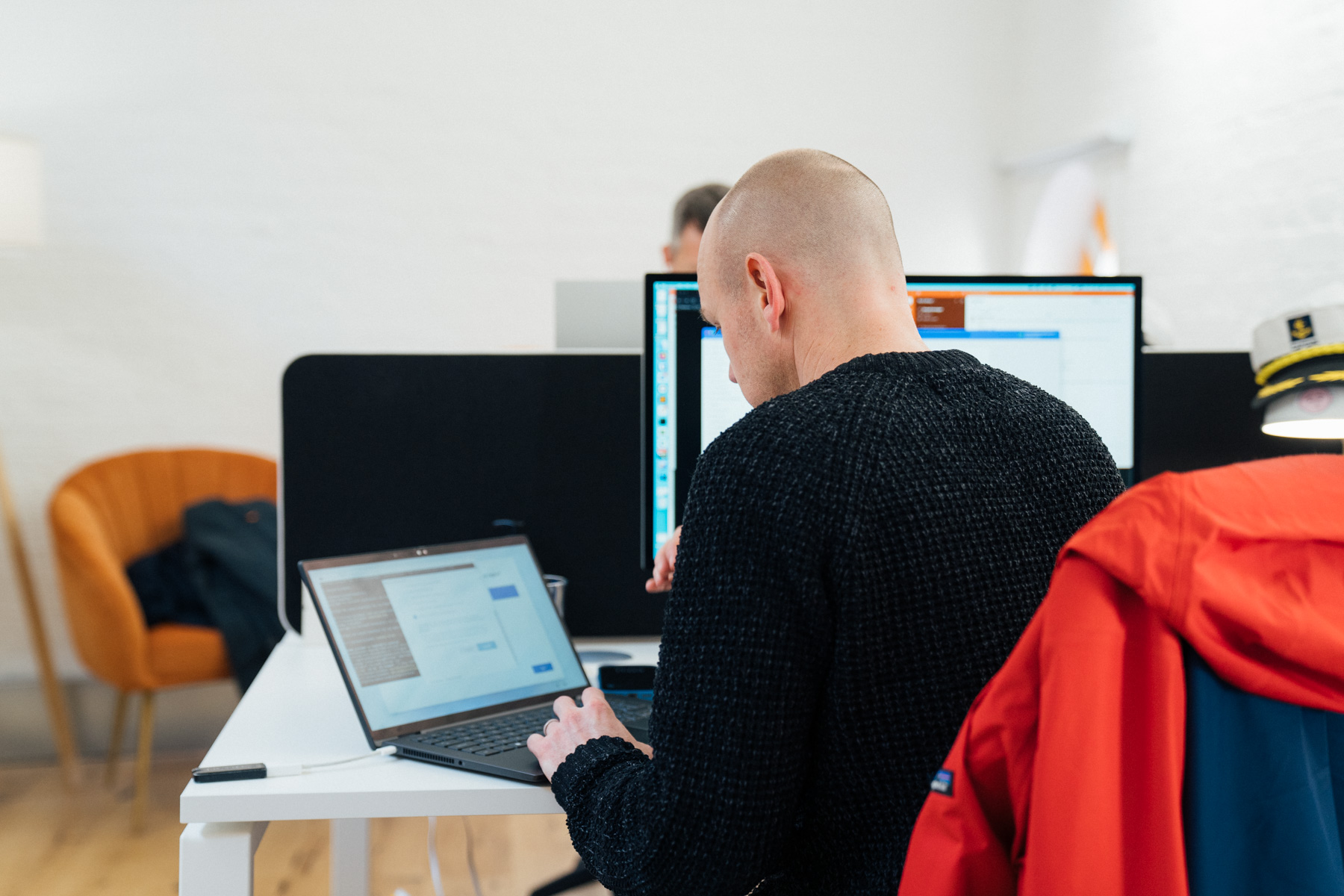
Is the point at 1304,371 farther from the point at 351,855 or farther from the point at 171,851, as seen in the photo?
the point at 171,851

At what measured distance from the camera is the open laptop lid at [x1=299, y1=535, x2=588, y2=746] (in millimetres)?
1051

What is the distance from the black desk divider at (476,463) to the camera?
149 centimetres

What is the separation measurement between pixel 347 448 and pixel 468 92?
7.63ft

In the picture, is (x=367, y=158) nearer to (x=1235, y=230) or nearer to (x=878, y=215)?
(x=1235, y=230)

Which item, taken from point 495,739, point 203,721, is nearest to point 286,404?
point 495,739

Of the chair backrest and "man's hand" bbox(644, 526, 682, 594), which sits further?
the chair backrest

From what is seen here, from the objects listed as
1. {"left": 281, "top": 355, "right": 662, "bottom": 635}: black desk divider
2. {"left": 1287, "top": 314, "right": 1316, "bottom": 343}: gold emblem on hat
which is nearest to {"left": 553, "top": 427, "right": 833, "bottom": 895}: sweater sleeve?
{"left": 281, "top": 355, "right": 662, "bottom": 635}: black desk divider

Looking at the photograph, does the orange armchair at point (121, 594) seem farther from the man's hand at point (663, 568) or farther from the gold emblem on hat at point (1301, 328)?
the gold emblem on hat at point (1301, 328)

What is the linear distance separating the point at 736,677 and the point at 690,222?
67.5 inches

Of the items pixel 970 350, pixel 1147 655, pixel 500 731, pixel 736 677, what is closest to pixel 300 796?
pixel 500 731

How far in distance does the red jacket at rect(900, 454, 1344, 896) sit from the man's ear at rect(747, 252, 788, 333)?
0.43 m

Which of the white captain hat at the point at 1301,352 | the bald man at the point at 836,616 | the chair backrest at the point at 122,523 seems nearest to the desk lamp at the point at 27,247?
the chair backrest at the point at 122,523

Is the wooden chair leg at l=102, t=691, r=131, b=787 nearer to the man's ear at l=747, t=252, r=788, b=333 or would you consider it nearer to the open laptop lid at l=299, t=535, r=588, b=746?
the open laptop lid at l=299, t=535, r=588, b=746

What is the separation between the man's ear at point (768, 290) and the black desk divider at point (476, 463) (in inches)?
24.1
